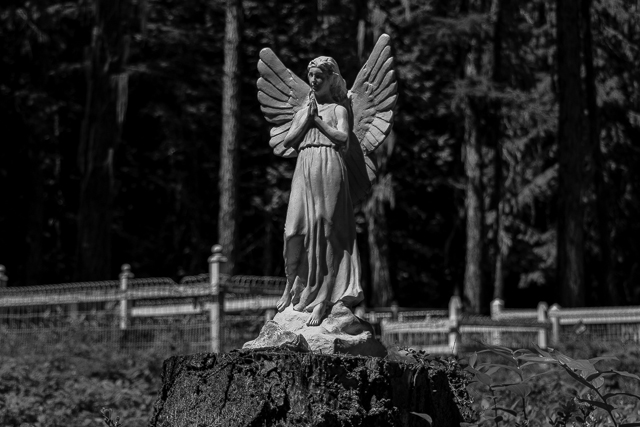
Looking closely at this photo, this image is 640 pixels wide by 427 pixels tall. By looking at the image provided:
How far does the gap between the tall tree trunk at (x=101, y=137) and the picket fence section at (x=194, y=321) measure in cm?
165

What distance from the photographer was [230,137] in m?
21.9

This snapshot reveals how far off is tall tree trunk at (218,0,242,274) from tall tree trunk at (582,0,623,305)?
6.97 metres

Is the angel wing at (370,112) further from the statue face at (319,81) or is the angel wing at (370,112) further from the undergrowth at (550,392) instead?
the undergrowth at (550,392)

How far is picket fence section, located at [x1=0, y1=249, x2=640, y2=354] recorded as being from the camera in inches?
586

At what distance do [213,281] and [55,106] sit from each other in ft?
44.7

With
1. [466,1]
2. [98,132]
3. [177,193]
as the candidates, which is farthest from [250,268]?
[98,132]

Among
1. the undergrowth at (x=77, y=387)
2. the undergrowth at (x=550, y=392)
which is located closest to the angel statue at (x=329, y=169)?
the undergrowth at (x=550, y=392)

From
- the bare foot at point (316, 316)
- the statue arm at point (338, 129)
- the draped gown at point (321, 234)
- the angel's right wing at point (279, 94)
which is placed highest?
the angel's right wing at point (279, 94)

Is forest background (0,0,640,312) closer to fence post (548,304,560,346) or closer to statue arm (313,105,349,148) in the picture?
fence post (548,304,560,346)

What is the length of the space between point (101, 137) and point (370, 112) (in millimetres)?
11845

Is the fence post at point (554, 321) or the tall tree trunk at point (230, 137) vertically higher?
the tall tree trunk at point (230, 137)

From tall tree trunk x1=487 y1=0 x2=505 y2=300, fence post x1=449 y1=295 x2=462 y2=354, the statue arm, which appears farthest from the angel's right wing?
tall tree trunk x1=487 y1=0 x2=505 y2=300

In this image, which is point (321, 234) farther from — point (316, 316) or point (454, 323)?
point (454, 323)

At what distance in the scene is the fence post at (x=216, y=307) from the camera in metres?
14.4
